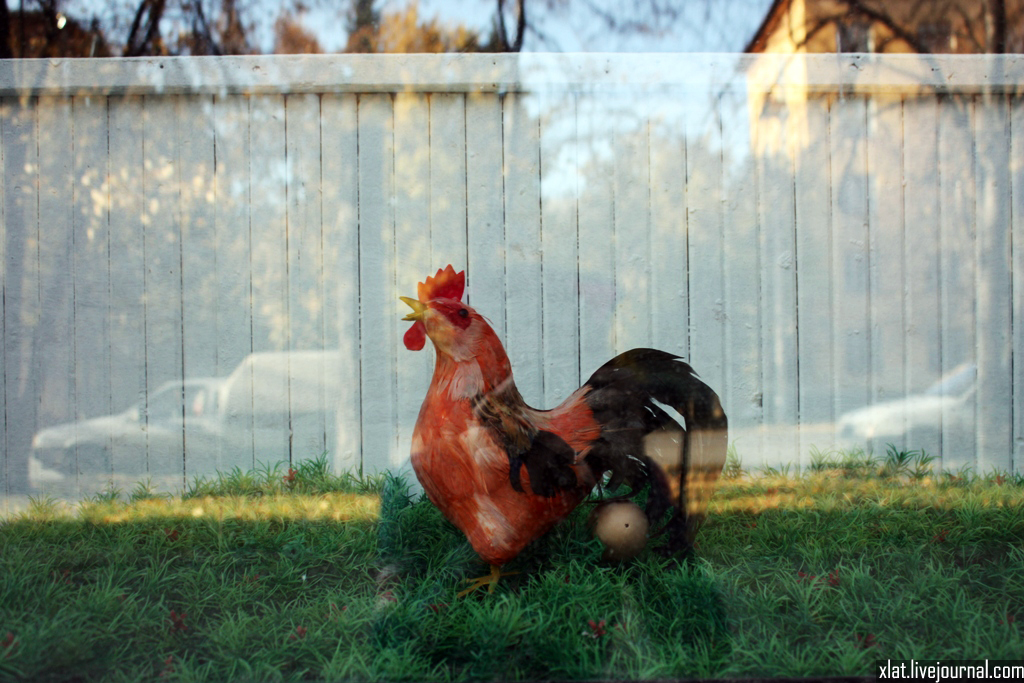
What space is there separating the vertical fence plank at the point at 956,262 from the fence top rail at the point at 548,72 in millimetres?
123

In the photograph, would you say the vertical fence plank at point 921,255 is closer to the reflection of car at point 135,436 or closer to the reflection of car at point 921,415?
the reflection of car at point 921,415

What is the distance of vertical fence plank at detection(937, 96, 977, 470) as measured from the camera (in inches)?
74.4

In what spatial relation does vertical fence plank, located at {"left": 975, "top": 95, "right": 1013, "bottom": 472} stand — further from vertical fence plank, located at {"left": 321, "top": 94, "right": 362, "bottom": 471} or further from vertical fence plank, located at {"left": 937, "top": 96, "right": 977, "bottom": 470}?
vertical fence plank, located at {"left": 321, "top": 94, "right": 362, "bottom": 471}

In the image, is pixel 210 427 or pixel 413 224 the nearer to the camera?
pixel 210 427

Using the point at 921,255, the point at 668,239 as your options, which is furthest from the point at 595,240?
the point at 921,255

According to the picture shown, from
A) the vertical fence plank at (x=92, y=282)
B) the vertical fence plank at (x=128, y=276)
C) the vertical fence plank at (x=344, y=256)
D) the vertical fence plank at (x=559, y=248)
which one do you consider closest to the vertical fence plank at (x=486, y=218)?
the vertical fence plank at (x=559, y=248)

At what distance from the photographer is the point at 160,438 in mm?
1853

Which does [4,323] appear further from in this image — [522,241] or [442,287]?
[522,241]

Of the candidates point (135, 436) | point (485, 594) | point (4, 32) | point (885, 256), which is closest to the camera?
point (485, 594)

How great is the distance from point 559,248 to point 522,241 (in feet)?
0.43

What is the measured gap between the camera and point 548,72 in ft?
6.22

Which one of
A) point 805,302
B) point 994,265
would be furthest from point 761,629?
point 994,265

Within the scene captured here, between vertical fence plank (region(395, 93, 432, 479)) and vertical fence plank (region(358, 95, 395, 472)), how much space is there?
24mm

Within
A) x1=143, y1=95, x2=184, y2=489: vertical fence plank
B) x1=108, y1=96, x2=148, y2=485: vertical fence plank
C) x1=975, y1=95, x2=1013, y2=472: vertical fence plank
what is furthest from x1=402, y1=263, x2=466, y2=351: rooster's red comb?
x1=975, y1=95, x2=1013, y2=472: vertical fence plank
